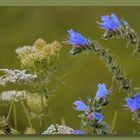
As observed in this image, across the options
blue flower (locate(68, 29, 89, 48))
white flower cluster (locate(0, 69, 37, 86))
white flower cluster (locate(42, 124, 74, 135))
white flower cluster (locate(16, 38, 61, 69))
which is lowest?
white flower cluster (locate(42, 124, 74, 135))

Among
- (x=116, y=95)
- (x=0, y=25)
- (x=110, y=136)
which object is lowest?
(x=110, y=136)

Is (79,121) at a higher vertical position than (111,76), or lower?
lower

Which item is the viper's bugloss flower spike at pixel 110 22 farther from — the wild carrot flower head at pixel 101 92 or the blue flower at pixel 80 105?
the blue flower at pixel 80 105

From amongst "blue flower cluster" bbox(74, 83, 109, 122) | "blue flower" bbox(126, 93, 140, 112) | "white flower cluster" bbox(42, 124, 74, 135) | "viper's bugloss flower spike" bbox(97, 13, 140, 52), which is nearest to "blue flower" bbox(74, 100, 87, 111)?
"blue flower cluster" bbox(74, 83, 109, 122)

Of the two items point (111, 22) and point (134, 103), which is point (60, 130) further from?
point (111, 22)

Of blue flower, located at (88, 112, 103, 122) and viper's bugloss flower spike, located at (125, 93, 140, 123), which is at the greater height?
viper's bugloss flower spike, located at (125, 93, 140, 123)

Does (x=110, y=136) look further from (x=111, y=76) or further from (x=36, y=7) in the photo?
(x=36, y=7)

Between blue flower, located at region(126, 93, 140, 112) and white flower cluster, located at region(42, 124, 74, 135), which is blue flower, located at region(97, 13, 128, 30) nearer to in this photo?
blue flower, located at region(126, 93, 140, 112)

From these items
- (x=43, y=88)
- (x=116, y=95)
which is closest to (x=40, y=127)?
(x=43, y=88)
